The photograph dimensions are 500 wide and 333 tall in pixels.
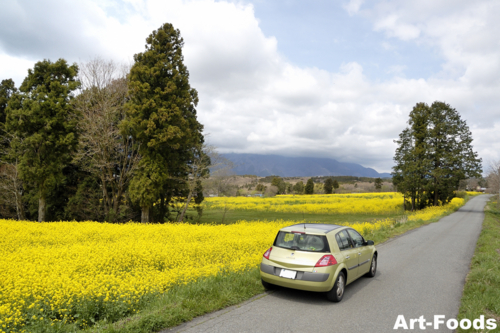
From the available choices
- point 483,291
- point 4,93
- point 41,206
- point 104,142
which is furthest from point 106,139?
point 483,291

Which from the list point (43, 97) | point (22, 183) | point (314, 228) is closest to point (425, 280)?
point (314, 228)

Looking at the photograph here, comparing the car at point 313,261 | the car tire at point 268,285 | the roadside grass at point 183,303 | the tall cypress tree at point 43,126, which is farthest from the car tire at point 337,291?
the tall cypress tree at point 43,126

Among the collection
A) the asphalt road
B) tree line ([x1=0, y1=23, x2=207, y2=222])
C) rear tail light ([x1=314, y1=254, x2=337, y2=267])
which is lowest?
the asphalt road

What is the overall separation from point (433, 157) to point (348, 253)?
3714 cm

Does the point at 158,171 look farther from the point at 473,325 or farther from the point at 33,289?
the point at 473,325

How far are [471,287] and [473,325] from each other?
2527 millimetres

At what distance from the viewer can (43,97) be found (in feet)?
67.8

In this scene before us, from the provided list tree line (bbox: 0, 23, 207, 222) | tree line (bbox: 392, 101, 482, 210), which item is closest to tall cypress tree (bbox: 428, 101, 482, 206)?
tree line (bbox: 392, 101, 482, 210)

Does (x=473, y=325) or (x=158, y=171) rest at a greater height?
(x=158, y=171)

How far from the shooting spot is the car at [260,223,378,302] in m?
5.91

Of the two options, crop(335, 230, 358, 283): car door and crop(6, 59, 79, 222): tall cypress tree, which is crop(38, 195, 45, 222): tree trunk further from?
crop(335, 230, 358, 283): car door

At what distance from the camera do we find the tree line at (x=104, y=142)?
20.4 metres

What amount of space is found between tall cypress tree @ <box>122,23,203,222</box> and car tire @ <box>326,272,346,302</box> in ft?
52.6

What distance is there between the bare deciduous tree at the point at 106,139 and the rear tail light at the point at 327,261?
18.1 m
